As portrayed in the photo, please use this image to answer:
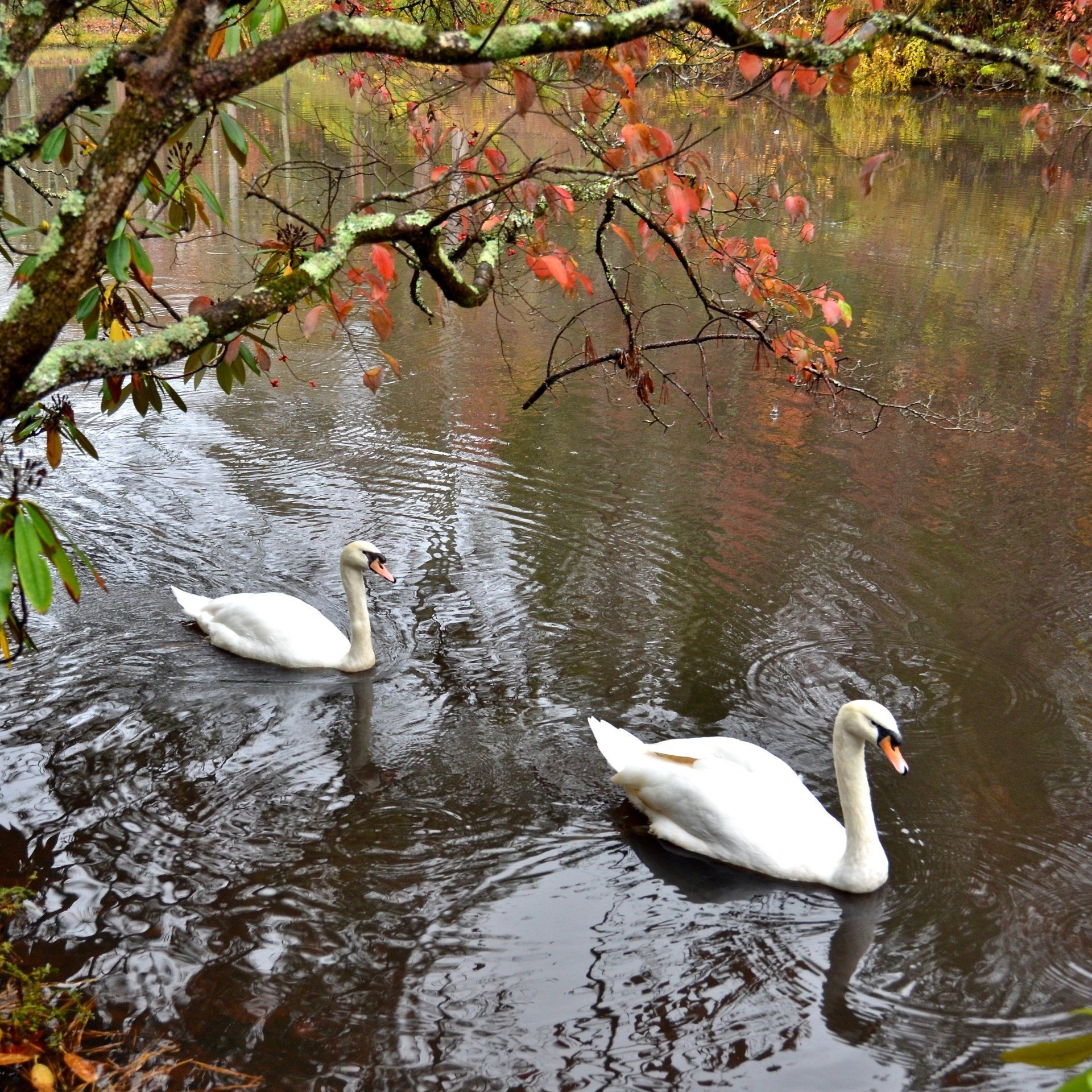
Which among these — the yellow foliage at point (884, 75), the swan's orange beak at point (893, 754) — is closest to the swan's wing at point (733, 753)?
the swan's orange beak at point (893, 754)

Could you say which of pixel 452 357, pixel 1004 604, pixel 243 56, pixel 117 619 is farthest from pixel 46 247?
pixel 452 357

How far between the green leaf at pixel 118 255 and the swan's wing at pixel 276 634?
321 cm

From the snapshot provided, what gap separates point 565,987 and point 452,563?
12.2 ft

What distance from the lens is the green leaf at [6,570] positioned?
2604 mm

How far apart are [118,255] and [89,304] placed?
0.77 meters

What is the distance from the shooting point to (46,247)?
258cm

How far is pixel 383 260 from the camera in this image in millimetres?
3506

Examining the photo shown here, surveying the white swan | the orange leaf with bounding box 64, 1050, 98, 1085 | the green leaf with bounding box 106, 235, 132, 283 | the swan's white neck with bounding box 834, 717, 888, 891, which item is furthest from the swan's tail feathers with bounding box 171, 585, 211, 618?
the swan's white neck with bounding box 834, 717, 888, 891

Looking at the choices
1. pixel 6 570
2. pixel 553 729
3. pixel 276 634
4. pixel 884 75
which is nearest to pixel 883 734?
pixel 553 729

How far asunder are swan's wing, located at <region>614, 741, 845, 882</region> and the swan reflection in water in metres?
0.05

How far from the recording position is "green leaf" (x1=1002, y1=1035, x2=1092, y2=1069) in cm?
92

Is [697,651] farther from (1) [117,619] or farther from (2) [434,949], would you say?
(1) [117,619]

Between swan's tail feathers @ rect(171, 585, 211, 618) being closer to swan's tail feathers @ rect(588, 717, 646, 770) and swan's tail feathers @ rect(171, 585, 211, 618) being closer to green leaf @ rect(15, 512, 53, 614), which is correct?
swan's tail feathers @ rect(588, 717, 646, 770)

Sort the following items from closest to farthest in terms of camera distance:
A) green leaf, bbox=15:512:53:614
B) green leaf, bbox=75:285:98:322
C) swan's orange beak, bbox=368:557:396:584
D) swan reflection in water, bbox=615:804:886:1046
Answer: green leaf, bbox=15:512:53:614, green leaf, bbox=75:285:98:322, swan reflection in water, bbox=615:804:886:1046, swan's orange beak, bbox=368:557:396:584
